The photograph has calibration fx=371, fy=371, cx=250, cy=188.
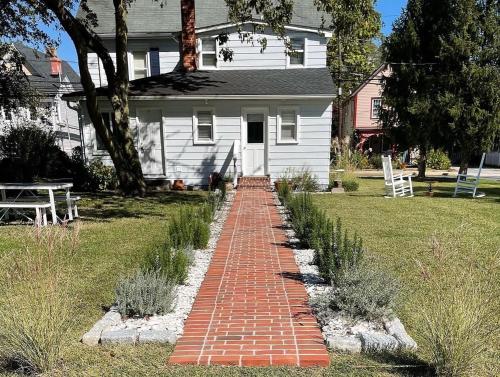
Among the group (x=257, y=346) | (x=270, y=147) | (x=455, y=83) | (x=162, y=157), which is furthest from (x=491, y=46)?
(x=257, y=346)

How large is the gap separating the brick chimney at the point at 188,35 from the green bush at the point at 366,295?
44.3ft

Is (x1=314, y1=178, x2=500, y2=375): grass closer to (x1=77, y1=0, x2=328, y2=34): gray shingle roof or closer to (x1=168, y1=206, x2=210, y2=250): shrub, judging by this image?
(x1=168, y1=206, x2=210, y2=250): shrub

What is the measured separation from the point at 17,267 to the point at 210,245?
392 centimetres

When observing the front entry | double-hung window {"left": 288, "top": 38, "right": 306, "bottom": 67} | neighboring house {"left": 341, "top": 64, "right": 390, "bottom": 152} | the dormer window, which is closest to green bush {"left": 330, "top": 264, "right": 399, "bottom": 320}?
the front entry

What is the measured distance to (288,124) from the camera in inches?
551

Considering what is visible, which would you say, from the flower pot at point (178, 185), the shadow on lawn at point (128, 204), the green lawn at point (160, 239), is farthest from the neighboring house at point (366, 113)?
the shadow on lawn at point (128, 204)

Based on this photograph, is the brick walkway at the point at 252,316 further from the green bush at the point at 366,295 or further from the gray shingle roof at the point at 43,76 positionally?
the gray shingle roof at the point at 43,76

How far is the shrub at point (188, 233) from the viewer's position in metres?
5.79

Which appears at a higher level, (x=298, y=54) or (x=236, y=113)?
(x=298, y=54)

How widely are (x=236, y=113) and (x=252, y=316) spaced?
35.9ft

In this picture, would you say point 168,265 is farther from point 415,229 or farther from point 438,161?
point 438,161

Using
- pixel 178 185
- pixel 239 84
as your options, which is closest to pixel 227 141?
pixel 239 84

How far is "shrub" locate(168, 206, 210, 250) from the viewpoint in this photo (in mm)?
5789

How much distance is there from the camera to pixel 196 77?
1509cm
